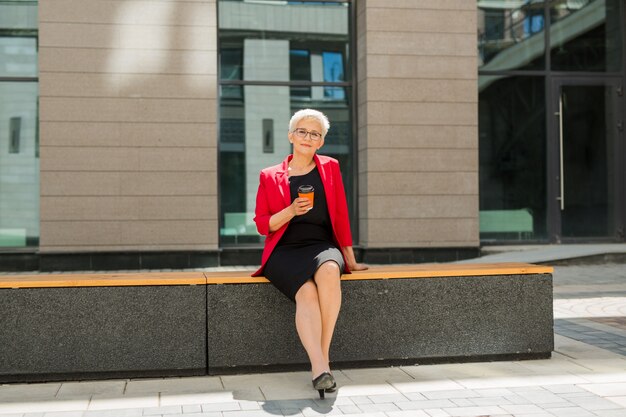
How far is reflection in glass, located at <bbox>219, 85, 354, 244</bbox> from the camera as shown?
13.9 m

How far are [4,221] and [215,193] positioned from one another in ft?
11.3

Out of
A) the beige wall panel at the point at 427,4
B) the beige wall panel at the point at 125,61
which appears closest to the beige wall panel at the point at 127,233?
the beige wall panel at the point at 125,61

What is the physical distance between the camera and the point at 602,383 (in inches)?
203

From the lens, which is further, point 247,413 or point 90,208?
point 90,208

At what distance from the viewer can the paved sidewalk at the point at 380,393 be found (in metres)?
4.57

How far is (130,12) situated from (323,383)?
9.81 meters

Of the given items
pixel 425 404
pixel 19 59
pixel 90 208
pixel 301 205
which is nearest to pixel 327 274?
pixel 301 205

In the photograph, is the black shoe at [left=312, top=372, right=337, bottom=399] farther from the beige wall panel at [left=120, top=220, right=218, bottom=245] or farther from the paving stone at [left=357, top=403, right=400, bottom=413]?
the beige wall panel at [left=120, top=220, right=218, bottom=245]

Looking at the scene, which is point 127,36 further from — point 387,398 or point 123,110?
point 387,398

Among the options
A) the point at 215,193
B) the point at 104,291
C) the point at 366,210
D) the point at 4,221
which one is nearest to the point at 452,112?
the point at 366,210

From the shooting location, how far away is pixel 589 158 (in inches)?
585

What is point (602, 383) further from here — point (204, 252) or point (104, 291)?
point (204, 252)

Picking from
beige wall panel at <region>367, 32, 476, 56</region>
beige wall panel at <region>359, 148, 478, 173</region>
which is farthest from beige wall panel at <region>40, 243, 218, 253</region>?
beige wall panel at <region>367, 32, 476, 56</region>

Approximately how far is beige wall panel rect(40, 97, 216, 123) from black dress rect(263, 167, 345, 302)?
8028 millimetres
